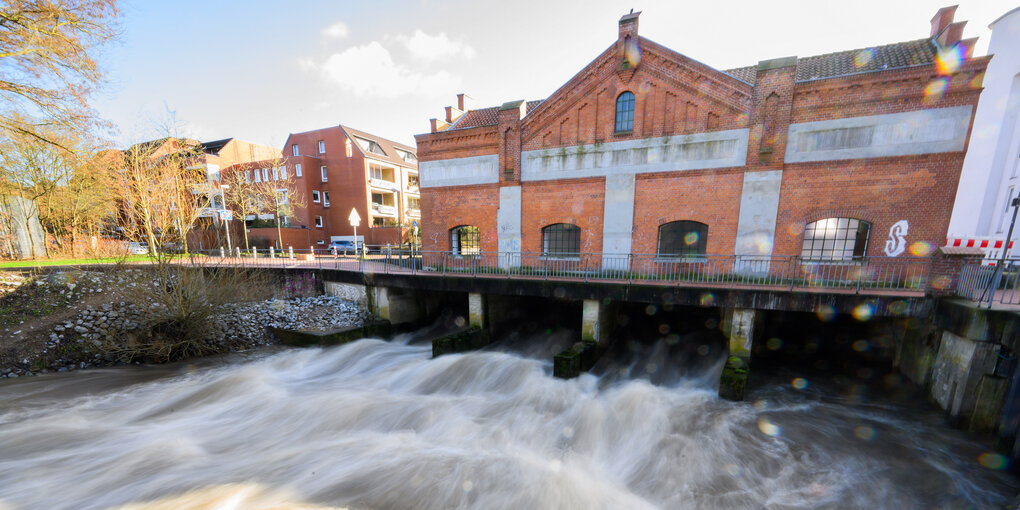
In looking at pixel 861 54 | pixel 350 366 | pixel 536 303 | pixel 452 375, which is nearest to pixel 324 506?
pixel 452 375

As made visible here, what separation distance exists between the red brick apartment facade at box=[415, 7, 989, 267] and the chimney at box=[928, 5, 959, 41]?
29mm

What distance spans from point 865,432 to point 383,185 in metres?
32.9

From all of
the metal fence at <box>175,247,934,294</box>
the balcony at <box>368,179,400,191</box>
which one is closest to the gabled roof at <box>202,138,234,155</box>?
the balcony at <box>368,179,400,191</box>

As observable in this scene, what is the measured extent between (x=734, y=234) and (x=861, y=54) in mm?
7201

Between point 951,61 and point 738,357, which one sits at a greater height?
point 951,61

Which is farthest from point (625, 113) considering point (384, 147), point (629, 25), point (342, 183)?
point (384, 147)

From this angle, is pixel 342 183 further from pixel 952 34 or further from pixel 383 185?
pixel 952 34

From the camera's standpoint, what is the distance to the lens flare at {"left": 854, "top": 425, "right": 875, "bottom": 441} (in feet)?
19.3

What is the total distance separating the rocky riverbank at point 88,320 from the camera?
26.8 ft

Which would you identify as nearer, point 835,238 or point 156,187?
point 835,238

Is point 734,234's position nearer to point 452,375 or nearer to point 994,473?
point 994,473

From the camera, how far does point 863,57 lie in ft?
34.1

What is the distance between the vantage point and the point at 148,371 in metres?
8.55

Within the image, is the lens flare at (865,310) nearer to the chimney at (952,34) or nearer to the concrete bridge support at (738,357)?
the concrete bridge support at (738,357)
